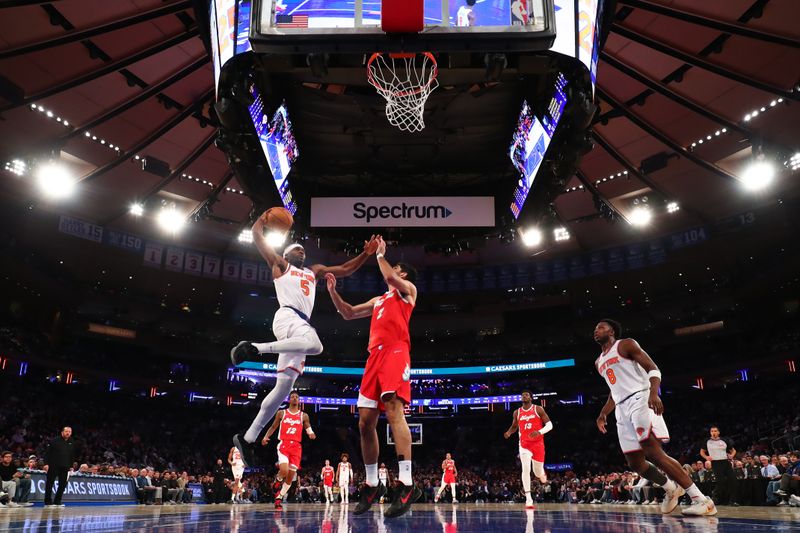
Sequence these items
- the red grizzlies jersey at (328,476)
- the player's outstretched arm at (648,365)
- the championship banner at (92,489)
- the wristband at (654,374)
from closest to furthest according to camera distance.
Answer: the player's outstretched arm at (648,365) → the wristband at (654,374) → the championship banner at (92,489) → the red grizzlies jersey at (328,476)

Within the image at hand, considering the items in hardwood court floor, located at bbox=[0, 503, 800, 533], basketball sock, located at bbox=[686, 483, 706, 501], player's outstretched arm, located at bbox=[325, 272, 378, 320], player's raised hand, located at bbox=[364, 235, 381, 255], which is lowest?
hardwood court floor, located at bbox=[0, 503, 800, 533]

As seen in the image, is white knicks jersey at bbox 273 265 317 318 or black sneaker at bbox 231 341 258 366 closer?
black sneaker at bbox 231 341 258 366

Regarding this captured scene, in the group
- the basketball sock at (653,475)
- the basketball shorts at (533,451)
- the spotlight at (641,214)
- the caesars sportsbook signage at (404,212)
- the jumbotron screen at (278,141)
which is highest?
the spotlight at (641,214)

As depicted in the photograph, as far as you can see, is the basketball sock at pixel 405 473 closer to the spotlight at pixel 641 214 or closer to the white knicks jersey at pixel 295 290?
the white knicks jersey at pixel 295 290

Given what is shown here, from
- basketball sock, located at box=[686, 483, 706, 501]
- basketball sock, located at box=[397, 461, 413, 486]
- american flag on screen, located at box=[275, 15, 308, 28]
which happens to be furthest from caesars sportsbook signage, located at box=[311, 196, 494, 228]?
basketball sock, located at box=[397, 461, 413, 486]

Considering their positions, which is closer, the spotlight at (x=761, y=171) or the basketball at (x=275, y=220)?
the basketball at (x=275, y=220)

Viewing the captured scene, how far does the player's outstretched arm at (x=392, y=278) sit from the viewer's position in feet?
19.7

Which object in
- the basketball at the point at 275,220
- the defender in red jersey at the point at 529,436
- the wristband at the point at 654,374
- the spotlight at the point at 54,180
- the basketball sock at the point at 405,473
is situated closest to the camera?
the basketball at the point at 275,220

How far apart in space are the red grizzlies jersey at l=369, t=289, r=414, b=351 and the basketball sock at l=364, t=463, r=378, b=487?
1258 millimetres

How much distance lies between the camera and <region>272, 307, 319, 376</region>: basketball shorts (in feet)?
17.7

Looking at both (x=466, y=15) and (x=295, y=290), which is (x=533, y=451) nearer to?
(x=295, y=290)

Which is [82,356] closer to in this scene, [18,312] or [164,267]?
[18,312]

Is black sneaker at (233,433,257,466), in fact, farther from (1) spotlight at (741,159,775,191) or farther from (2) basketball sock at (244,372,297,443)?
(1) spotlight at (741,159,775,191)

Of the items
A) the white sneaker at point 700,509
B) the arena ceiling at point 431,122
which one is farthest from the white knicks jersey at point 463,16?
the white sneaker at point 700,509
